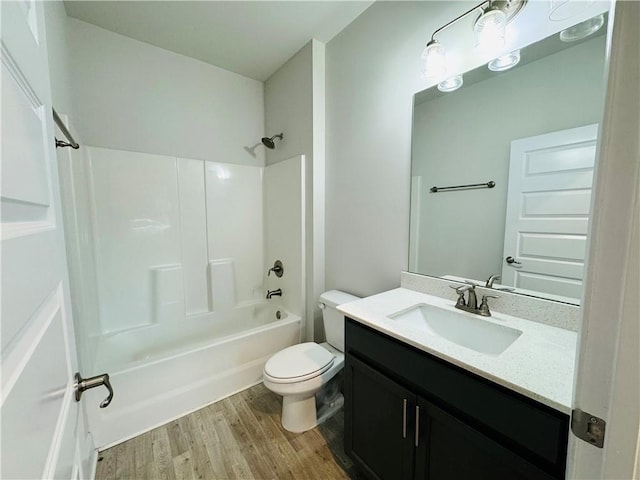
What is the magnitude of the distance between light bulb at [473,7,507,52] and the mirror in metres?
0.12

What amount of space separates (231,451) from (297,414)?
402 mm

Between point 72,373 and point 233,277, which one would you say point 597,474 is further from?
point 233,277

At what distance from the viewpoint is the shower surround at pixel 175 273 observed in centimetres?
162

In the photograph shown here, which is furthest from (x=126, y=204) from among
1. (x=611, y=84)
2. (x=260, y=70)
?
(x=611, y=84)

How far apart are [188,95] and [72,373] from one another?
229 centimetres

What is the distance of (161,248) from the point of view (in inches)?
84.9

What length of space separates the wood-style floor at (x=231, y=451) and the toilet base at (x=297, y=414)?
34 millimetres

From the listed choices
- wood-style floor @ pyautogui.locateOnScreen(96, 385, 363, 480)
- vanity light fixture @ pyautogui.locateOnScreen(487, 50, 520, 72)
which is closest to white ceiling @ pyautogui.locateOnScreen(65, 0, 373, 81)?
vanity light fixture @ pyautogui.locateOnScreen(487, 50, 520, 72)

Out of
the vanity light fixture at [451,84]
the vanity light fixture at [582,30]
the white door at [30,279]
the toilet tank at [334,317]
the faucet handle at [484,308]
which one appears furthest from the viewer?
the toilet tank at [334,317]

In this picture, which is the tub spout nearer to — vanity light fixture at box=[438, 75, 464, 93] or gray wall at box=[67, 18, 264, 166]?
gray wall at box=[67, 18, 264, 166]

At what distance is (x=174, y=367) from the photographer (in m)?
1.70

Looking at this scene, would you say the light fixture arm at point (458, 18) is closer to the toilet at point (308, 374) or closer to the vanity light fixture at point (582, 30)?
the vanity light fixture at point (582, 30)

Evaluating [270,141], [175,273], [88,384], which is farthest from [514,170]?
[175,273]

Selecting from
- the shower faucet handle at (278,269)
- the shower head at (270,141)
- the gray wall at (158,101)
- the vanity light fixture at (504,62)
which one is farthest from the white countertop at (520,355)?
the gray wall at (158,101)
